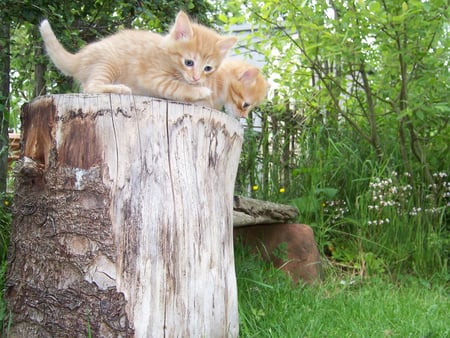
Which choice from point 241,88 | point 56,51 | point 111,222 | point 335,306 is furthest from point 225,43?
point 335,306

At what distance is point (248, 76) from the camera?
299 cm

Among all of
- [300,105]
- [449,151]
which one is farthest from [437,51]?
[300,105]

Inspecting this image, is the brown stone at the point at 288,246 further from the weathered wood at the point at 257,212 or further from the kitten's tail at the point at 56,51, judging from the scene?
the kitten's tail at the point at 56,51

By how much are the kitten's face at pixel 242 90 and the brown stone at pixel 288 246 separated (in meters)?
1.23

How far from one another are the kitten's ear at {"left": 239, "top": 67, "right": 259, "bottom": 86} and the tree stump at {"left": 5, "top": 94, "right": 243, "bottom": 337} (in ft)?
2.42

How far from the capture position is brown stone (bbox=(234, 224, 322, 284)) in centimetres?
381

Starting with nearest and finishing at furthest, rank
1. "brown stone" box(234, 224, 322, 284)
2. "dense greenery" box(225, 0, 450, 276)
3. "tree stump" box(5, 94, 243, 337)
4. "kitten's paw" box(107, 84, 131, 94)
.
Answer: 1. "tree stump" box(5, 94, 243, 337)
2. "kitten's paw" box(107, 84, 131, 94)
3. "brown stone" box(234, 224, 322, 284)
4. "dense greenery" box(225, 0, 450, 276)

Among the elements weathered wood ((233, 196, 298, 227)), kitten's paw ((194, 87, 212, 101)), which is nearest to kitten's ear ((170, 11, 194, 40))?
kitten's paw ((194, 87, 212, 101))

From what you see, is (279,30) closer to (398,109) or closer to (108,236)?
(398,109)

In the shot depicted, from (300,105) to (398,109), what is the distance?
3.46 ft

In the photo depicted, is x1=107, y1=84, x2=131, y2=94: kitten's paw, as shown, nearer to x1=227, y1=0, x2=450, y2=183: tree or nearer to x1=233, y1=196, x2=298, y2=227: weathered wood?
x1=233, y1=196, x2=298, y2=227: weathered wood

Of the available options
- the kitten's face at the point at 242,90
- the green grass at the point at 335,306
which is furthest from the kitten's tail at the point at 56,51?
the green grass at the point at 335,306

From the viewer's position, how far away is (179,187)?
2227mm

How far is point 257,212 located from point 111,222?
4.82ft
